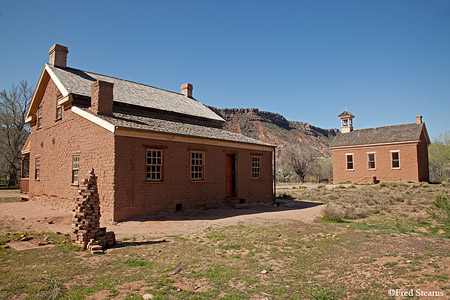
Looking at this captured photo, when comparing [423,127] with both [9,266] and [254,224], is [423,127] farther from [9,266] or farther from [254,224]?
[9,266]

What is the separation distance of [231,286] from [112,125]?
8.24m

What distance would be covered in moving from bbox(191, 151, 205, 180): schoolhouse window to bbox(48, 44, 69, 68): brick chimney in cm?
1056

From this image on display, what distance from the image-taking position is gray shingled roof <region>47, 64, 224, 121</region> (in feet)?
51.4

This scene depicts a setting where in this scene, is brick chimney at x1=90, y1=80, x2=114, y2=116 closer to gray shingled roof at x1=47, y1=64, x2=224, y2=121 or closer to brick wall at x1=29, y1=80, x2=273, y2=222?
brick wall at x1=29, y1=80, x2=273, y2=222

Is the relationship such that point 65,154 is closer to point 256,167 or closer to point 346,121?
point 256,167

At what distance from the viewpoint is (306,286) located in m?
5.09

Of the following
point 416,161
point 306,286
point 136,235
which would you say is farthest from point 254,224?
point 416,161

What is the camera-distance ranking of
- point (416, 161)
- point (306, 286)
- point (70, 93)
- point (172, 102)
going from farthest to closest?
point (416, 161) < point (172, 102) < point (70, 93) < point (306, 286)

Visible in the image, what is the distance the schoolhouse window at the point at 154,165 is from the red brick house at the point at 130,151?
0.04m

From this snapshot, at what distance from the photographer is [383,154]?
104ft

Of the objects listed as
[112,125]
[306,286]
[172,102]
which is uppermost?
[172,102]


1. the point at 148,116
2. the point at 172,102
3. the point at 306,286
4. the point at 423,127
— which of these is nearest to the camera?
the point at 306,286

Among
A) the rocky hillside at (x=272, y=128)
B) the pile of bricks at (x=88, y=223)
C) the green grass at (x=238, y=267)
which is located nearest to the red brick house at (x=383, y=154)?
the green grass at (x=238, y=267)

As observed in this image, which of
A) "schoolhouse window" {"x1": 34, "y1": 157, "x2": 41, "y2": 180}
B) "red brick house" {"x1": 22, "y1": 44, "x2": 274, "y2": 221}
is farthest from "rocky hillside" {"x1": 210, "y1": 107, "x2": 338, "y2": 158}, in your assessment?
"schoolhouse window" {"x1": 34, "y1": 157, "x2": 41, "y2": 180}
